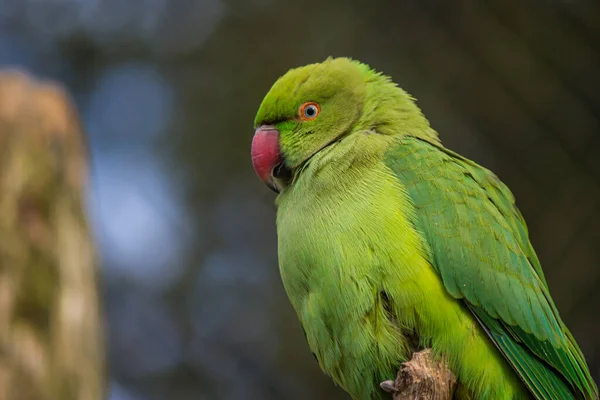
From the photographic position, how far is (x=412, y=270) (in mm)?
1804

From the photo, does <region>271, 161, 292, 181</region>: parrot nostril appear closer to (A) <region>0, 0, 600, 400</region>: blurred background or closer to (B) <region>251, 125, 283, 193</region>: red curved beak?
(B) <region>251, 125, 283, 193</region>: red curved beak

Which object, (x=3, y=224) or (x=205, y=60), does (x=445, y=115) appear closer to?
(x=205, y=60)

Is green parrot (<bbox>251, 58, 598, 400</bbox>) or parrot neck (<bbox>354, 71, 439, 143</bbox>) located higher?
parrot neck (<bbox>354, 71, 439, 143</bbox>)

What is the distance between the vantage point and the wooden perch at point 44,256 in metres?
2.79

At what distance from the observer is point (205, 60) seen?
4371mm

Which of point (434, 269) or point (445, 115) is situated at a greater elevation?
point (445, 115)

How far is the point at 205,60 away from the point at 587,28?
2.21m

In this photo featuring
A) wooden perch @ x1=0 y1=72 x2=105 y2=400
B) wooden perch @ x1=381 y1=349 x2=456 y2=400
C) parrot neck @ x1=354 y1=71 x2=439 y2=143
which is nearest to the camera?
wooden perch @ x1=381 y1=349 x2=456 y2=400

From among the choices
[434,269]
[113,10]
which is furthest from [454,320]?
[113,10]

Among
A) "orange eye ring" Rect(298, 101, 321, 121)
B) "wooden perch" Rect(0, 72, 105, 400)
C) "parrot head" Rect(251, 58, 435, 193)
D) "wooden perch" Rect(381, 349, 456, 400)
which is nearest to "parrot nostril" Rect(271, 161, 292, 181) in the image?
"parrot head" Rect(251, 58, 435, 193)

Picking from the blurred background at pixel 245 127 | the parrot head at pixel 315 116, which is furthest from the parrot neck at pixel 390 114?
the blurred background at pixel 245 127

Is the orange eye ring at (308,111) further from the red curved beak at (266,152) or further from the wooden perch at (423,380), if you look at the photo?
the wooden perch at (423,380)

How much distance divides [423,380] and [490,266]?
0.40 m

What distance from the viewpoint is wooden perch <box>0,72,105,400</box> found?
2.79m
